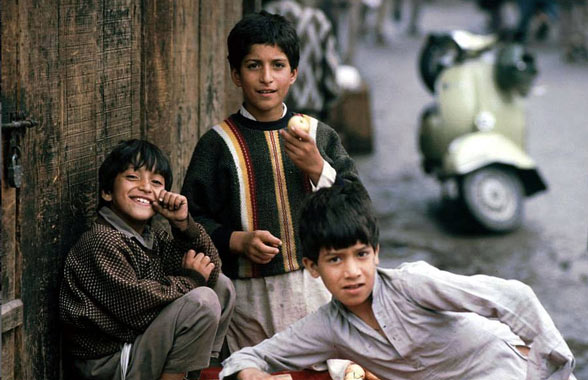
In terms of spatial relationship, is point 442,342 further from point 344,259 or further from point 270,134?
point 270,134

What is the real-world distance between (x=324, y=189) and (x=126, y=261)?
27.6 inches

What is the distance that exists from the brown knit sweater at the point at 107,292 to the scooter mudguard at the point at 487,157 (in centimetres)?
484

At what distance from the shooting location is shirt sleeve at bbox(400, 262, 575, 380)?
8.93 feet

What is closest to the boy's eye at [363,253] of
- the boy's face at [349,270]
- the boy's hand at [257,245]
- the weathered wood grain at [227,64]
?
Result: the boy's face at [349,270]

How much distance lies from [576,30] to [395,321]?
45.4ft

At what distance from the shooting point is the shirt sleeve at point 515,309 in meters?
2.72

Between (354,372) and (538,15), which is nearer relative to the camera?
(354,372)

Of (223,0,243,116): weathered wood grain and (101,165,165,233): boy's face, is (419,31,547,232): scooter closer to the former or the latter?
(223,0,243,116): weathered wood grain

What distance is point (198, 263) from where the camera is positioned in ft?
10.5

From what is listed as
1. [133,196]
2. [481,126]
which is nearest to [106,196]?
[133,196]

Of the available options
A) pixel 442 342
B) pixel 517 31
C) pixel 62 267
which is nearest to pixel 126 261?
pixel 62 267

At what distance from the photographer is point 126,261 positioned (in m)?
3.04

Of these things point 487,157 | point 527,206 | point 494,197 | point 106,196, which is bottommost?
point 527,206

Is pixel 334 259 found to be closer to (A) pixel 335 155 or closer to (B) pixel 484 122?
(A) pixel 335 155
